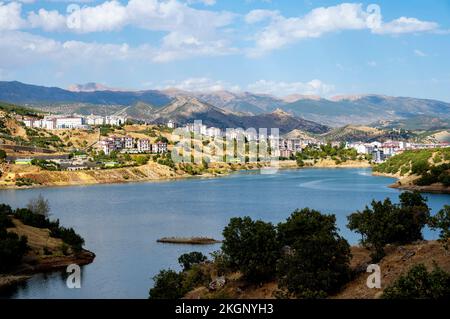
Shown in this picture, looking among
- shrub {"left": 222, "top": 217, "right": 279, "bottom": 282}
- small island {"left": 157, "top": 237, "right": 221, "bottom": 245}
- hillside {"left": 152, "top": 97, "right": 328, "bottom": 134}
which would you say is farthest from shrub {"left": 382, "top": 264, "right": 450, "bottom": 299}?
hillside {"left": 152, "top": 97, "right": 328, "bottom": 134}

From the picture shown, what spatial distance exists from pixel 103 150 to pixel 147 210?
110 ft

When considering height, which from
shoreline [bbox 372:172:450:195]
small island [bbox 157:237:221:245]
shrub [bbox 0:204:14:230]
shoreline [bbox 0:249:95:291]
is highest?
shrub [bbox 0:204:14:230]

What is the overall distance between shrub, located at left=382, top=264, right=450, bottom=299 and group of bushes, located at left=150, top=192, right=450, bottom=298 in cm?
185

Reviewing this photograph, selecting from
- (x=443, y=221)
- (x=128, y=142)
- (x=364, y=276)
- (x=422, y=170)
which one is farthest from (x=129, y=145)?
(x=364, y=276)

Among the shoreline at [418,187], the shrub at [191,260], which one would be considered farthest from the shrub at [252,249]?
the shoreline at [418,187]

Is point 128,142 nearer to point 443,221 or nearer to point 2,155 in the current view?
point 2,155

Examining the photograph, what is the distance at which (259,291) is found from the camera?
37.2 feet

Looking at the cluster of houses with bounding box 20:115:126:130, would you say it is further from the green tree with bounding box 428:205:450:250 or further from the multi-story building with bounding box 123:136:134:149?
the green tree with bounding box 428:205:450:250

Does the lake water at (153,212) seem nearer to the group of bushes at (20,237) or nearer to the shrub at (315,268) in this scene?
the group of bushes at (20,237)

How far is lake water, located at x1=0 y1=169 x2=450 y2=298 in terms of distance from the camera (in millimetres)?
14938

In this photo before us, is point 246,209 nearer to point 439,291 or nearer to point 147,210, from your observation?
point 147,210
